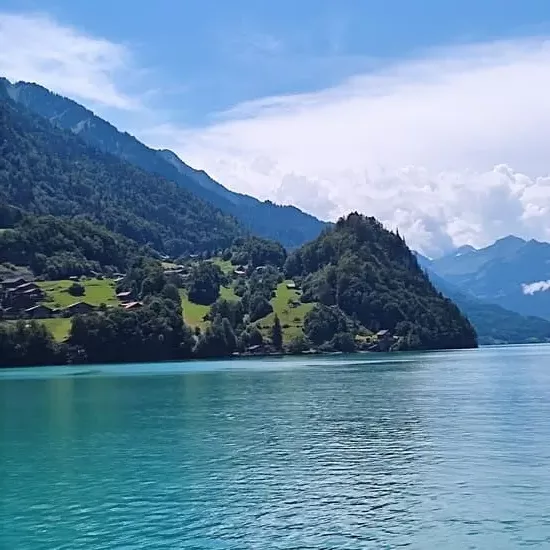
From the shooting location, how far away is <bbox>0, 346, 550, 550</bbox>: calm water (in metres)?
39.0

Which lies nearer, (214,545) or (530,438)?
(214,545)

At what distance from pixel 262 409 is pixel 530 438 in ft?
113

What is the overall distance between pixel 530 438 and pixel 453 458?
11455mm

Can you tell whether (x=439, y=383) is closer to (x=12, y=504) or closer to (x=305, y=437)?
(x=305, y=437)

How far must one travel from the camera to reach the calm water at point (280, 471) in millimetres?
39000

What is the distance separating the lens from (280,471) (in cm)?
5388

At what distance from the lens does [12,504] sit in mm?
46719

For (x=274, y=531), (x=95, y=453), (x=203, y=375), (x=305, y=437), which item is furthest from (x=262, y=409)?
(x=203, y=375)

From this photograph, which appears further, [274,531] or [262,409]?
[262,409]

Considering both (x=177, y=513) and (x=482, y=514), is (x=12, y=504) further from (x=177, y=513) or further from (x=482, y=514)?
(x=482, y=514)

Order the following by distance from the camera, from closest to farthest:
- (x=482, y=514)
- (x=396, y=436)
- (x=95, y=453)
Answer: (x=482, y=514)
(x=95, y=453)
(x=396, y=436)

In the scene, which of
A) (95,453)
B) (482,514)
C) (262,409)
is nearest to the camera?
(482,514)

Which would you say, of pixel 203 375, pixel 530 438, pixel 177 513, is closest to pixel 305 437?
pixel 530 438

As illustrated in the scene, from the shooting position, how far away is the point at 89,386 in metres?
134
